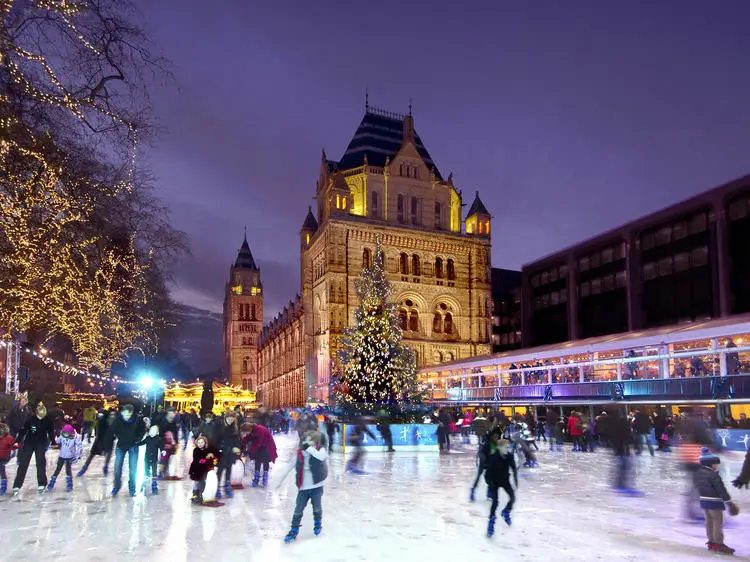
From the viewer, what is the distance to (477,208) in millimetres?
67000

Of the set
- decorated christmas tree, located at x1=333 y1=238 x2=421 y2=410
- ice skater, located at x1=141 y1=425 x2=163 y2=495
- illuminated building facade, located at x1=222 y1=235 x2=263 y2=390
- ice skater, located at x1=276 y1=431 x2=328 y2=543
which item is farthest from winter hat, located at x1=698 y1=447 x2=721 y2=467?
illuminated building facade, located at x1=222 y1=235 x2=263 y2=390

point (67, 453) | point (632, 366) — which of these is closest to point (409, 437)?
point (632, 366)

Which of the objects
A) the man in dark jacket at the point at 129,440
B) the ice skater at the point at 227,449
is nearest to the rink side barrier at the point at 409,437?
the ice skater at the point at 227,449

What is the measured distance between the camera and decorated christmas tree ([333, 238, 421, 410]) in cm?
2558

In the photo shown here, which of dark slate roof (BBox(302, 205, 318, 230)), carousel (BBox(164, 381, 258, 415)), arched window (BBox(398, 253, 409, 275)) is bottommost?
carousel (BBox(164, 381, 258, 415))

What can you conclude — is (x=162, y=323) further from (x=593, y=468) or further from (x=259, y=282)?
(x=259, y=282)

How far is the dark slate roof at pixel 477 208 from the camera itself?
6688cm

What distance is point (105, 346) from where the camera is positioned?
97.6 ft

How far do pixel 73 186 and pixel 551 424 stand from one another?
823 inches

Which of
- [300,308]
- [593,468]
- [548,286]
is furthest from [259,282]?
[593,468]

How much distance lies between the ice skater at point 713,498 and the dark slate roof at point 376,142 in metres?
58.4

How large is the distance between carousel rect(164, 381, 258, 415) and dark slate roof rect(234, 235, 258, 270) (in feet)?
188

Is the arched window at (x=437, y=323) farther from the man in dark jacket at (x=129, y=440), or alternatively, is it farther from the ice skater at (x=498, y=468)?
the ice skater at (x=498, y=468)

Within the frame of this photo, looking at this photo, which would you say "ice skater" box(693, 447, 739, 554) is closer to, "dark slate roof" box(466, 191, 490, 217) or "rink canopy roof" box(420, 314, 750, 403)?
"rink canopy roof" box(420, 314, 750, 403)
